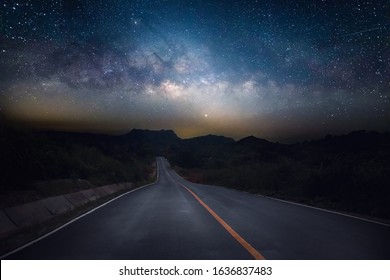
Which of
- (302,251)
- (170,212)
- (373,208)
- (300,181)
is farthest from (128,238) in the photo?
(300,181)

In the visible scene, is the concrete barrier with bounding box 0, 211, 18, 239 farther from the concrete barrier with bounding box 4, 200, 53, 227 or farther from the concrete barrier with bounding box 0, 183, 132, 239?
the concrete barrier with bounding box 4, 200, 53, 227

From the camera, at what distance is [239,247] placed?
23.2 feet

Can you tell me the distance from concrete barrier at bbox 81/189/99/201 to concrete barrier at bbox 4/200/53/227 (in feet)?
19.9

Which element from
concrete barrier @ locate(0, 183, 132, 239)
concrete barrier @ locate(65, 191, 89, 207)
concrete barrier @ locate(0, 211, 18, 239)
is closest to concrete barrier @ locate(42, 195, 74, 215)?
concrete barrier @ locate(0, 183, 132, 239)

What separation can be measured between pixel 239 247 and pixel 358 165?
41.7ft

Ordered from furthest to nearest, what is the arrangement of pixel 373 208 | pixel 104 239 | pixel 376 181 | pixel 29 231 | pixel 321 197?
pixel 321 197 < pixel 376 181 < pixel 373 208 < pixel 29 231 < pixel 104 239

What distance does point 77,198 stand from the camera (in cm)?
1662

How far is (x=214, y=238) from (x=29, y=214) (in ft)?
21.2

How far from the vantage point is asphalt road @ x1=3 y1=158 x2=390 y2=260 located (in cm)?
660

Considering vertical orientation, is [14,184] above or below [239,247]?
above

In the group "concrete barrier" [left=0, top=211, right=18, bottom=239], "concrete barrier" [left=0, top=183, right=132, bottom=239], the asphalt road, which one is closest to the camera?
the asphalt road

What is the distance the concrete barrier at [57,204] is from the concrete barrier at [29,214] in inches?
16.0

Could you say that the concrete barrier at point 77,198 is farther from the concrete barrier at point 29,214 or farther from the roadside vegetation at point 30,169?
the concrete barrier at point 29,214

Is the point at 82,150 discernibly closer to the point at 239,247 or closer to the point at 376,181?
the point at 376,181
